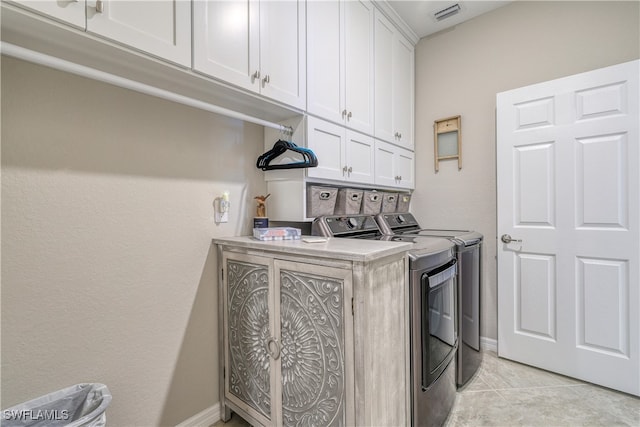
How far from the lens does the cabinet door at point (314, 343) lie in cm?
114

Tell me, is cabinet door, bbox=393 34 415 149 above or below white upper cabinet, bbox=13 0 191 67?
above

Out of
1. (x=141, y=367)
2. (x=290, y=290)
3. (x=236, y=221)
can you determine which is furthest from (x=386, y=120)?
(x=141, y=367)

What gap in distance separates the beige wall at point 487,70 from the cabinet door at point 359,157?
959mm

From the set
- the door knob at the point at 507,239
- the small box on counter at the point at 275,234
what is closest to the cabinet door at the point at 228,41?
the small box on counter at the point at 275,234

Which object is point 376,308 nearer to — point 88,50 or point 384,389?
point 384,389

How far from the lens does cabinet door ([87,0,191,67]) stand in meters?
1.01

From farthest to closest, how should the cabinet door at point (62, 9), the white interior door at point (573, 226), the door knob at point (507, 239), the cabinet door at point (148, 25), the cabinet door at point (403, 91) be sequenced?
the cabinet door at point (403, 91)
the door knob at point (507, 239)
the white interior door at point (573, 226)
the cabinet door at point (148, 25)
the cabinet door at point (62, 9)

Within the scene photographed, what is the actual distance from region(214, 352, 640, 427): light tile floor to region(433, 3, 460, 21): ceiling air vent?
9.90 feet

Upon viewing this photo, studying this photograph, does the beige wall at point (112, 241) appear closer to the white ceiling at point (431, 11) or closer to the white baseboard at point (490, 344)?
the white ceiling at point (431, 11)

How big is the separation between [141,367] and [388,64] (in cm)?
279

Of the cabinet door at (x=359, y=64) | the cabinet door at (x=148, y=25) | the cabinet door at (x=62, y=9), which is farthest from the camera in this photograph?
the cabinet door at (x=359, y=64)

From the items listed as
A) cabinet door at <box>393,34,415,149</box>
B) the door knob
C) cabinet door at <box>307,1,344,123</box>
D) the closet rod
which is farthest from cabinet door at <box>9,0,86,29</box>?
the door knob

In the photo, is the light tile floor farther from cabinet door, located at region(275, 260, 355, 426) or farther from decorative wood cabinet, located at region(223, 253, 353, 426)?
cabinet door, located at region(275, 260, 355, 426)

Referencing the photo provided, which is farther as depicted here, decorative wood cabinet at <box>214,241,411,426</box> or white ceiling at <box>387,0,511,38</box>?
white ceiling at <box>387,0,511,38</box>
